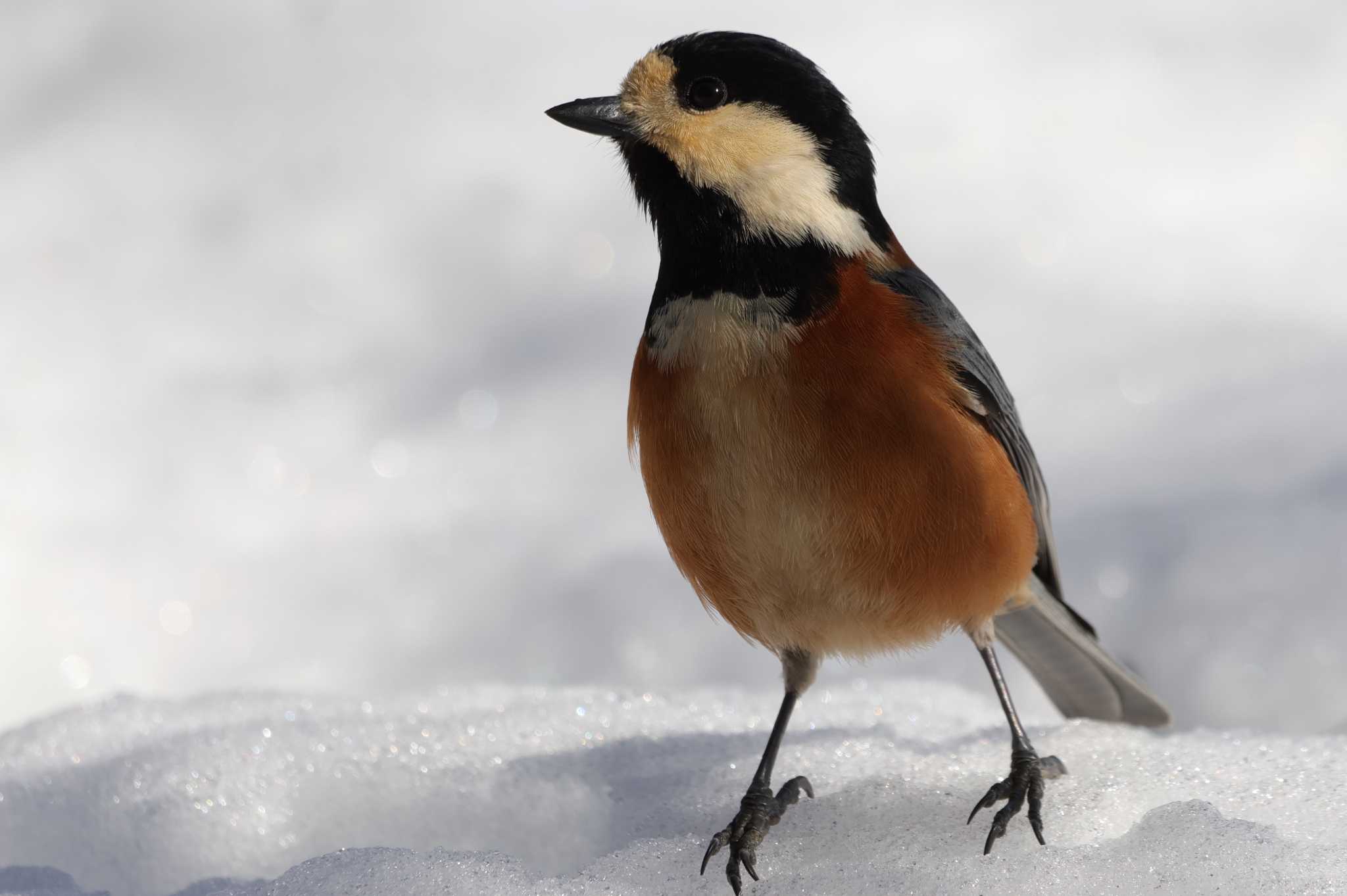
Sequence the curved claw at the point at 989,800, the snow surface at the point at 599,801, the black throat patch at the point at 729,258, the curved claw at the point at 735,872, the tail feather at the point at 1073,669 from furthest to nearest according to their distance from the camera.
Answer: the tail feather at the point at 1073,669 < the curved claw at the point at 989,800 < the black throat patch at the point at 729,258 < the curved claw at the point at 735,872 < the snow surface at the point at 599,801

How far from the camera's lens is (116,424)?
640 centimetres

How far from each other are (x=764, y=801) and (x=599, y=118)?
1.65 meters

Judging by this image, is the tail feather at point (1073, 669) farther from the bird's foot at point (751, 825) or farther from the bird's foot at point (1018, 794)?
the bird's foot at point (751, 825)

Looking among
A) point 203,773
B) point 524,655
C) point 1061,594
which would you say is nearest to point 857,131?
point 1061,594

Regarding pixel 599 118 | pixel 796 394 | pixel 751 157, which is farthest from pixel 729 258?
pixel 599 118

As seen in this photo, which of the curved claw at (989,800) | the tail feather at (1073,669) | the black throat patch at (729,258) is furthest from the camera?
the tail feather at (1073,669)

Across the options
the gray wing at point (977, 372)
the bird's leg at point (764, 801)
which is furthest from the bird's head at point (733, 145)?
the bird's leg at point (764, 801)

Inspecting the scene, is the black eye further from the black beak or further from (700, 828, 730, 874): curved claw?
(700, 828, 730, 874): curved claw

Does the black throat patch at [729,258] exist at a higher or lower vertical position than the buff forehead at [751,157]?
lower

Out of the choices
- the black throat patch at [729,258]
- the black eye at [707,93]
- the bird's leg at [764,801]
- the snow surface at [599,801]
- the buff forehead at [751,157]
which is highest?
the black eye at [707,93]

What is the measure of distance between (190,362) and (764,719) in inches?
153

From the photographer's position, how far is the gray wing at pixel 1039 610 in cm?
313

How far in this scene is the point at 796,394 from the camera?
287 centimetres

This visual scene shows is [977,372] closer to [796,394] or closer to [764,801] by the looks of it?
[796,394]
